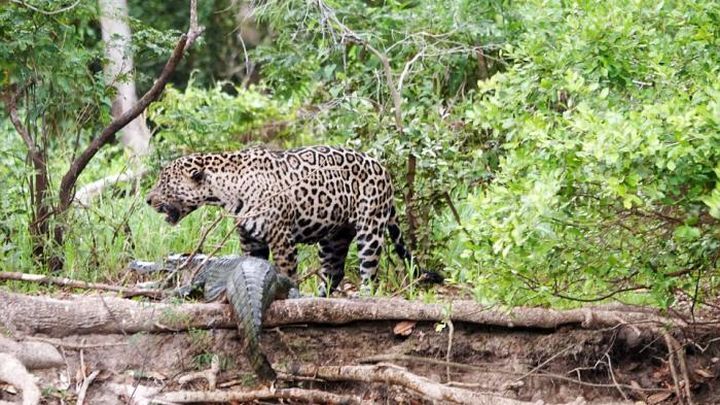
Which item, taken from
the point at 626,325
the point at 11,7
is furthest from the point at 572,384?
the point at 11,7

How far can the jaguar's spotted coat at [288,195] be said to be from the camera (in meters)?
8.98

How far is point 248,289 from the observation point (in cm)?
783

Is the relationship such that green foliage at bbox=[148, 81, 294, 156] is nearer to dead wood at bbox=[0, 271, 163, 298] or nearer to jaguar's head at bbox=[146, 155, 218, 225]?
jaguar's head at bbox=[146, 155, 218, 225]

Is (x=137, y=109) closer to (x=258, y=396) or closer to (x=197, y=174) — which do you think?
(x=197, y=174)

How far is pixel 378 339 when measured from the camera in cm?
831

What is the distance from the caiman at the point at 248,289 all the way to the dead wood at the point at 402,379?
312 mm

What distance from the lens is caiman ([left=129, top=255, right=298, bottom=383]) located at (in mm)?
7785

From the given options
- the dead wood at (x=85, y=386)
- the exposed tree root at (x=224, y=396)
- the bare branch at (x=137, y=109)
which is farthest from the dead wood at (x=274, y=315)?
the bare branch at (x=137, y=109)

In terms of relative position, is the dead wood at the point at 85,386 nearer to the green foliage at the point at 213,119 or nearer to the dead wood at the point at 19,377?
the dead wood at the point at 19,377

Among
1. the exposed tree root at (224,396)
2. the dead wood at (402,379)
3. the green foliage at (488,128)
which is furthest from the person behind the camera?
the exposed tree root at (224,396)

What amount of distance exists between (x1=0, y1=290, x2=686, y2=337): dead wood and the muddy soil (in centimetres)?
8

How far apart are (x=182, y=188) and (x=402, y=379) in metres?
2.43

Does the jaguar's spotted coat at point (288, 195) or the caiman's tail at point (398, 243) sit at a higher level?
the jaguar's spotted coat at point (288, 195)

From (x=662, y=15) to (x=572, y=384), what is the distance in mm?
2539
